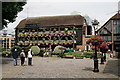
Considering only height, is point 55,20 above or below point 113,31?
above

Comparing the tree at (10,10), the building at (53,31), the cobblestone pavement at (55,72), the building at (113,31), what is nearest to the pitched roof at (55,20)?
the building at (53,31)

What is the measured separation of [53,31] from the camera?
51656 millimetres

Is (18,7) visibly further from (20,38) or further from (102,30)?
(20,38)

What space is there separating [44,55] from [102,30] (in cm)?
2060

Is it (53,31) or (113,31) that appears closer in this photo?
(113,31)

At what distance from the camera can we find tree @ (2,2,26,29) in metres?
15.7

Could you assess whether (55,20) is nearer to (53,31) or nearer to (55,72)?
(53,31)

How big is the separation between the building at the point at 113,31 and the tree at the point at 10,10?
33.3 meters

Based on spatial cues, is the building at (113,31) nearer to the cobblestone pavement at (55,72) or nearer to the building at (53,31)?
the building at (53,31)

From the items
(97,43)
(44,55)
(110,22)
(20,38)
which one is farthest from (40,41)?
(97,43)

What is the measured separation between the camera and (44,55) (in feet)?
118

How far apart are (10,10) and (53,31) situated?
3528cm

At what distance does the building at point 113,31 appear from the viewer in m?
46.2

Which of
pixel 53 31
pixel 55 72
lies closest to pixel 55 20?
pixel 53 31
